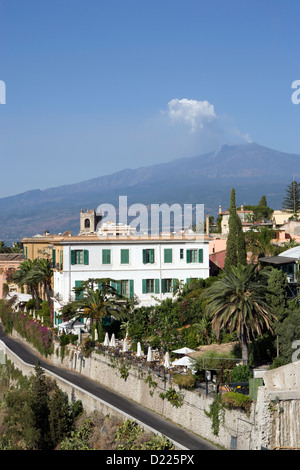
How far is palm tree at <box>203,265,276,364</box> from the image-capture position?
25.0m

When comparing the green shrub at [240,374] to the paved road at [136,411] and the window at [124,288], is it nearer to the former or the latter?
the paved road at [136,411]

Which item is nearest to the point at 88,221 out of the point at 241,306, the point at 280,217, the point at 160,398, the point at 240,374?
the point at 160,398

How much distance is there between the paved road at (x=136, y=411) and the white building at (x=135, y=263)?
600cm

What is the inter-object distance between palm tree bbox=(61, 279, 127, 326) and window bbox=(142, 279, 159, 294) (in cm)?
331

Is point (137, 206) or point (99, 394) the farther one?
point (137, 206)

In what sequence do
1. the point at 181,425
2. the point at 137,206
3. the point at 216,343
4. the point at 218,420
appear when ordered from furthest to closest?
the point at 137,206, the point at 216,343, the point at 181,425, the point at 218,420

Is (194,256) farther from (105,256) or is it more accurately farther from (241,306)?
(241,306)

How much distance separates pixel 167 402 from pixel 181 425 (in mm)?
1366

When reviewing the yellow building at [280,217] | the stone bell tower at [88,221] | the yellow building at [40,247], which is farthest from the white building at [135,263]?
the yellow building at [280,217]

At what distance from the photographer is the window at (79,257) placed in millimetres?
38656

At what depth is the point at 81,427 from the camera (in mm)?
26578

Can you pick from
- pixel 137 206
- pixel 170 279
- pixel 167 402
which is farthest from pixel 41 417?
pixel 137 206

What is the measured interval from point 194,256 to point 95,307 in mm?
8853

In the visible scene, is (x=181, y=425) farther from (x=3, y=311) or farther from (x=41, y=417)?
(x=3, y=311)
